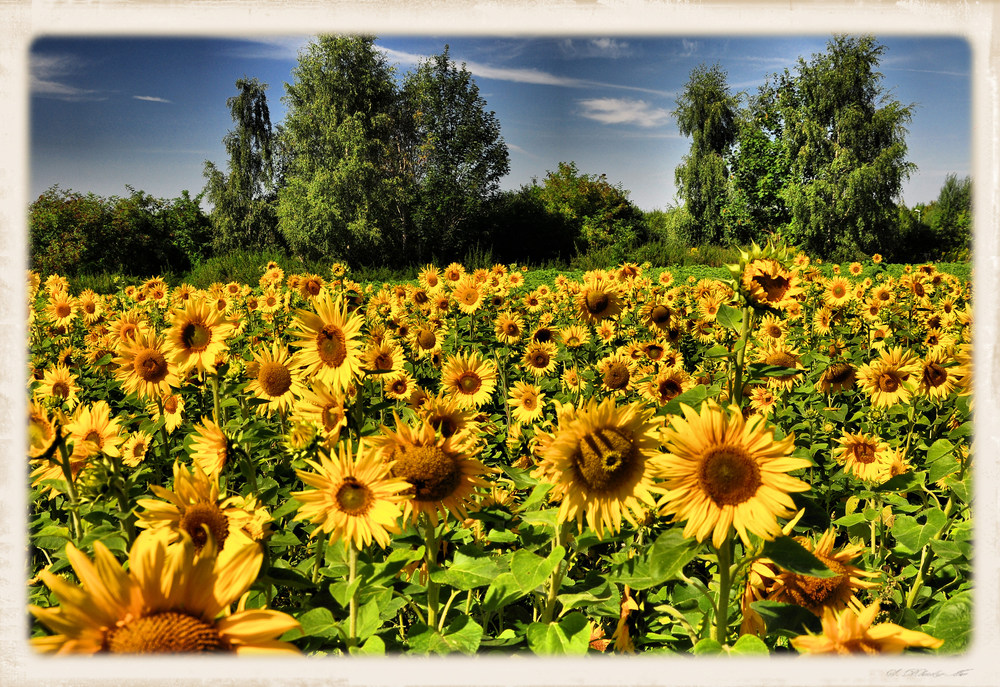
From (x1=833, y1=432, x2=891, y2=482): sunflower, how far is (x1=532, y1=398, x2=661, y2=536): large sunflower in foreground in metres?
1.82

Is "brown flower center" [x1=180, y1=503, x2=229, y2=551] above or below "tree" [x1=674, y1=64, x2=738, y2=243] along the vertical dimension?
below

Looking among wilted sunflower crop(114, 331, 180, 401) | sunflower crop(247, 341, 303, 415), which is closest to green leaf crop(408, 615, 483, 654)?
sunflower crop(247, 341, 303, 415)

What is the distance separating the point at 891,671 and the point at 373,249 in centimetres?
1947

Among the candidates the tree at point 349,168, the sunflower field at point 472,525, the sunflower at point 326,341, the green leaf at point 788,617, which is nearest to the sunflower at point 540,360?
the sunflower field at point 472,525

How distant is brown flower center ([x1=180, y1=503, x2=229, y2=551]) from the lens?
1157 millimetres

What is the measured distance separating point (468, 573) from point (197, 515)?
59 cm

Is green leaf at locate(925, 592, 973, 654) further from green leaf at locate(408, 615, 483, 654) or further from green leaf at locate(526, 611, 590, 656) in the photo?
green leaf at locate(408, 615, 483, 654)

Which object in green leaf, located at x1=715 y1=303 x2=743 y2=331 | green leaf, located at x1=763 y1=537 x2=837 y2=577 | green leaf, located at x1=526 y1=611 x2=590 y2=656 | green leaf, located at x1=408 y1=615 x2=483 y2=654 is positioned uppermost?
green leaf, located at x1=715 y1=303 x2=743 y2=331

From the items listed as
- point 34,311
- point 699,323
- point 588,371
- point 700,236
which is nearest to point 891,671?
point 588,371

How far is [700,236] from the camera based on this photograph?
23.7 m

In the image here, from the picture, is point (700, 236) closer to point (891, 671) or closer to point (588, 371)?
point (588, 371)

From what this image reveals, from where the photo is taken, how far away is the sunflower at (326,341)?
5.08ft

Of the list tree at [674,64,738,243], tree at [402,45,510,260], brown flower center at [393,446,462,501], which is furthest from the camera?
tree at [674,64,738,243]

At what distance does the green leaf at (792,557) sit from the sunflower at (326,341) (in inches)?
42.1
